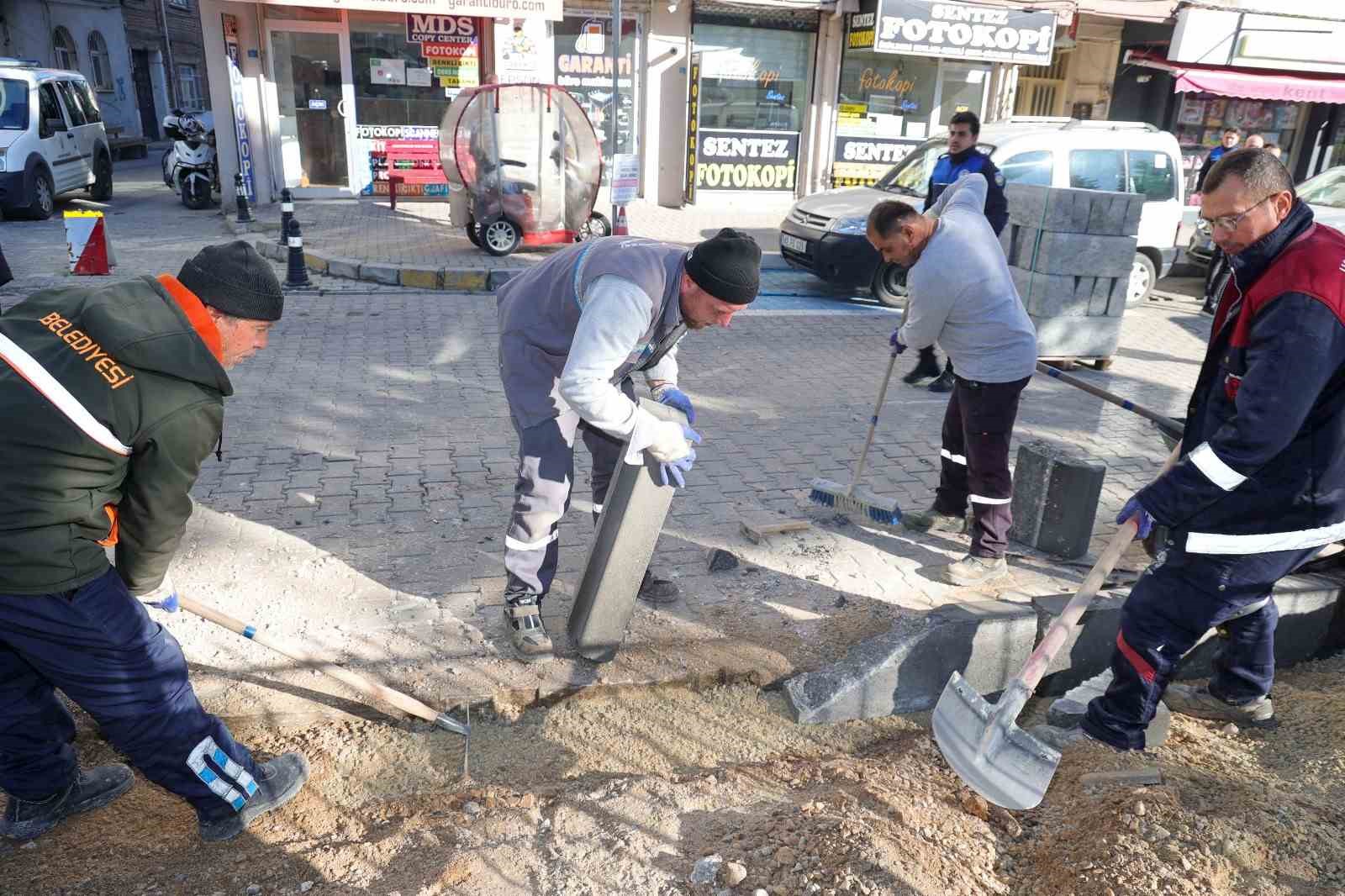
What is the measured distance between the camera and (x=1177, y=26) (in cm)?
1577

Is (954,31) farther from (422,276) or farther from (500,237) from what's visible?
(422,276)

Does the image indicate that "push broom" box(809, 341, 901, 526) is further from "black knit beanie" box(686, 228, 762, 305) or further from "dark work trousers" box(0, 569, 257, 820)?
"dark work trousers" box(0, 569, 257, 820)

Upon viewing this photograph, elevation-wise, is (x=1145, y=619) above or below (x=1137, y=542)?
above

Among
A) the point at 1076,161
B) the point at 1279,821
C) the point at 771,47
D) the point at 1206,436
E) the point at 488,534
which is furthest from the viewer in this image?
the point at 771,47

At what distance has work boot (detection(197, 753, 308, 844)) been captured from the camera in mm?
2777

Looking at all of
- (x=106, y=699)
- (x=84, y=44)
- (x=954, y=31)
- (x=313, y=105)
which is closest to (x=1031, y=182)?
(x=954, y=31)

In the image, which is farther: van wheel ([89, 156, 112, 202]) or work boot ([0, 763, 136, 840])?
van wheel ([89, 156, 112, 202])

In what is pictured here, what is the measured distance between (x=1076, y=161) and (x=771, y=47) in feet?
23.8

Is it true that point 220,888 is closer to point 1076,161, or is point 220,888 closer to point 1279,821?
point 1279,821

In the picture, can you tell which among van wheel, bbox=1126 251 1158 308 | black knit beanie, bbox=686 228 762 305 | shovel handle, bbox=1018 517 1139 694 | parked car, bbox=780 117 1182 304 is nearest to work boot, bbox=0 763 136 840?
black knit beanie, bbox=686 228 762 305

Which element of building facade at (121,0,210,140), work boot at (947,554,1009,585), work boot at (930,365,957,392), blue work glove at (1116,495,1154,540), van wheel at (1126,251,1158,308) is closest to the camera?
blue work glove at (1116,495,1154,540)

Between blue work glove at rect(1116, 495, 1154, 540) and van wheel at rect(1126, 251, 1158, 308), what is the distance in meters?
8.31

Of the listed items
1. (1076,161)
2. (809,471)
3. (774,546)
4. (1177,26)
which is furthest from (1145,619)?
(1177,26)

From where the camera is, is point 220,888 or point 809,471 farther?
point 809,471
